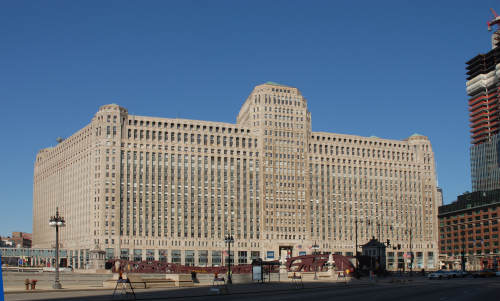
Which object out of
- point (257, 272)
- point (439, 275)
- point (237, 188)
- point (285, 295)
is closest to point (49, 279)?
point (257, 272)

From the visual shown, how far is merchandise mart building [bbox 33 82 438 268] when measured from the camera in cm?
14900

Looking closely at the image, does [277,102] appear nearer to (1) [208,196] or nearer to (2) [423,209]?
(1) [208,196]

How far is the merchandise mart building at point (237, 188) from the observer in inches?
5866

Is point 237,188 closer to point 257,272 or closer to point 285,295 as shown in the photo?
point 257,272

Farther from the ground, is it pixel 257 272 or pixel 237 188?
pixel 237 188

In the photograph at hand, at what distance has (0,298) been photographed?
29.9 ft

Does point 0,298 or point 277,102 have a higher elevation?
point 277,102

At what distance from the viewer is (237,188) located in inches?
6294

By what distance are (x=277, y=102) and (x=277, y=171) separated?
21817mm

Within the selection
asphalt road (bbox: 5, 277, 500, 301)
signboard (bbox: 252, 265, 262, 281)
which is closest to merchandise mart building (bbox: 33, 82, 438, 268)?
signboard (bbox: 252, 265, 262, 281)


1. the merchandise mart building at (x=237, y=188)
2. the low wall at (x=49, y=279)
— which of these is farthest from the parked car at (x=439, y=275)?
the merchandise mart building at (x=237, y=188)

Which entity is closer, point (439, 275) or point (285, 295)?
point (285, 295)

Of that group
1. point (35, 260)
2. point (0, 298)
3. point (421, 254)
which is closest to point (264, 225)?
point (421, 254)

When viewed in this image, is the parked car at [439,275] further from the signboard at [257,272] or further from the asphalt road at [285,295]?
the asphalt road at [285,295]
